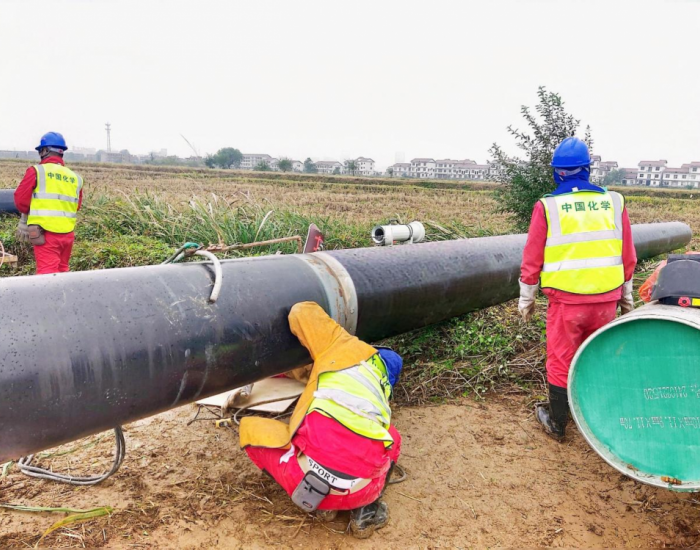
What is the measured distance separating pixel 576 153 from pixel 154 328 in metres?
2.58

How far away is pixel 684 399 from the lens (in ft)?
8.09

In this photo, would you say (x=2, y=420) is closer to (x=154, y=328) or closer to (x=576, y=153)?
(x=154, y=328)

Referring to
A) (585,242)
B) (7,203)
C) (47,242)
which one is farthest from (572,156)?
(7,203)

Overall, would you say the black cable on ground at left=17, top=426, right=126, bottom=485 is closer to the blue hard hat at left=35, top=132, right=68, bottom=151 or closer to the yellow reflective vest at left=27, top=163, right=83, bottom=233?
the yellow reflective vest at left=27, top=163, right=83, bottom=233

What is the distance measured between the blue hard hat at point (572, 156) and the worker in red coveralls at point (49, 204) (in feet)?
15.8

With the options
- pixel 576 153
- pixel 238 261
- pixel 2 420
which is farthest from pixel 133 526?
pixel 576 153

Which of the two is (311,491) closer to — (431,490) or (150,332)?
(431,490)

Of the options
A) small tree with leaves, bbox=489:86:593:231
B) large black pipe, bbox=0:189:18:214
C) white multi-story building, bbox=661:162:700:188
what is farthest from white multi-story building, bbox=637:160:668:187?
large black pipe, bbox=0:189:18:214

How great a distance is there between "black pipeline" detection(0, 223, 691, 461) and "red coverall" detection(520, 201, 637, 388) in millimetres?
888

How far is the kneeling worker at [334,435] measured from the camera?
7.26 feet

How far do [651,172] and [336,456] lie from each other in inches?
4231

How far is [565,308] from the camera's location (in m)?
3.08

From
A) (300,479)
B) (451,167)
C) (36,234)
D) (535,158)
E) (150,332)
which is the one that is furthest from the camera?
(451,167)

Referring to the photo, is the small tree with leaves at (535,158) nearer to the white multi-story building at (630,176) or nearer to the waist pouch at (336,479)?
the waist pouch at (336,479)
